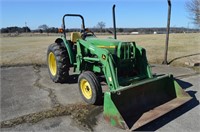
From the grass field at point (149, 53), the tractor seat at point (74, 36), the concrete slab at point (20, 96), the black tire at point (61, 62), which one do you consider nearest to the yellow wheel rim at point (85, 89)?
the concrete slab at point (20, 96)

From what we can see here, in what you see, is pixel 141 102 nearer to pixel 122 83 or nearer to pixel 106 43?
pixel 122 83

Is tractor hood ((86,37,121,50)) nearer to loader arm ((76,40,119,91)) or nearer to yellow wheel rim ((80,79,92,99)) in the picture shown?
loader arm ((76,40,119,91))

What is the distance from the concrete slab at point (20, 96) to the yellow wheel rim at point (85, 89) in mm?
819

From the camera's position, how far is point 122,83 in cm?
459

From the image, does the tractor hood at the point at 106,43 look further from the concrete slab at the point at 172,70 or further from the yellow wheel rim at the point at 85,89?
the concrete slab at the point at 172,70

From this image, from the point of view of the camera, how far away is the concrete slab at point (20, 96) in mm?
4498

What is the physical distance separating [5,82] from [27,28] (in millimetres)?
60791

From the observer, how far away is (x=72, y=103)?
4855mm

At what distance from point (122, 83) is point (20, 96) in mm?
2624

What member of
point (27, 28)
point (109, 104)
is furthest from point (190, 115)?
point (27, 28)

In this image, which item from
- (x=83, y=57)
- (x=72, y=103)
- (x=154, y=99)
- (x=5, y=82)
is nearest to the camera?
(x=154, y=99)

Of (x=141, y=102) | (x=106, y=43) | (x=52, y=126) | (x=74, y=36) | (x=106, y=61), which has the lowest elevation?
(x=52, y=126)

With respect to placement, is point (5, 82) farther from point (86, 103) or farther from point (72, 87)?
point (86, 103)

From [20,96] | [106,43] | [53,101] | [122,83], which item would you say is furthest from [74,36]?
[122,83]
